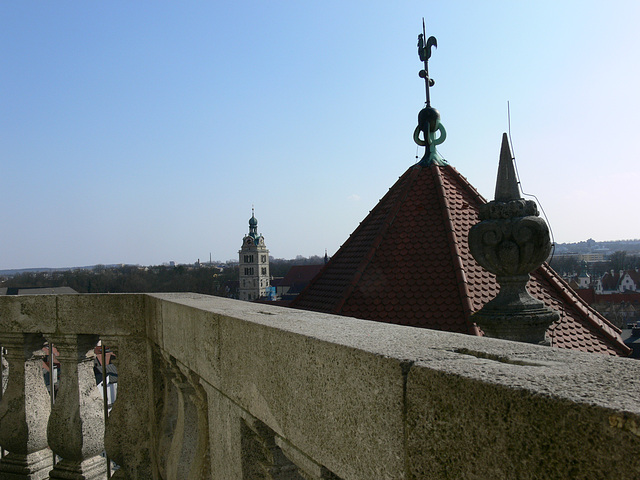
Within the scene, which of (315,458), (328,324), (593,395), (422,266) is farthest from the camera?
(422,266)

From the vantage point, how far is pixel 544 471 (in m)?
0.84

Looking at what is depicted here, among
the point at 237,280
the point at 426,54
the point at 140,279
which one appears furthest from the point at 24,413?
the point at 237,280

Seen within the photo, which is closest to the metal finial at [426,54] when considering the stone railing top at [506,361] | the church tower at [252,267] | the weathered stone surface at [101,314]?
the weathered stone surface at [101,314]

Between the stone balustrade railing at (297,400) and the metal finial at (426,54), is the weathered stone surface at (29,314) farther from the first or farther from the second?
the metal finial at (426,54)

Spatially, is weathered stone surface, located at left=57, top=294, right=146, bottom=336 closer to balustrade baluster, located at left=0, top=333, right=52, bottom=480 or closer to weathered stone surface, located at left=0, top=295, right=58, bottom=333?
weathered stone surface, located at left=0, top=295, right=58, bottom=333

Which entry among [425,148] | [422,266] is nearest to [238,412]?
[422,266]

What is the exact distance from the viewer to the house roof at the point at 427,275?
23.3ft

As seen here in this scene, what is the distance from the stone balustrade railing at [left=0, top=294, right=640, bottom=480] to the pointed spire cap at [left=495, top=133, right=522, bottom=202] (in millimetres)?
2479

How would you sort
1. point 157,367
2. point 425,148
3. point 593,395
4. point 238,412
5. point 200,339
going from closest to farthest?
point 593,395, point 238,412, point 200,339, point 157,367, point 425,148

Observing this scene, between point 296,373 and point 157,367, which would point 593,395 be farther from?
point 157,367

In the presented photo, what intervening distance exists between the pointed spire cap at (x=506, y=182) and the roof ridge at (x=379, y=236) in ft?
11.3

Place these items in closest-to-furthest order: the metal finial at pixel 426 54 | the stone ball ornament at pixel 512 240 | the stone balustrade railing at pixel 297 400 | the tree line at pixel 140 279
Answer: the stone balustrade railing at pixel 297 400 → the stone ball ornament at pixel 512 240 → the metal finial at pixel 426 54 → the tree line at pixel 140 279

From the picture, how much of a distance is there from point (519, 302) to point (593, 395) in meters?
3.45

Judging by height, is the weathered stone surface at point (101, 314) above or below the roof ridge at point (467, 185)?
below
